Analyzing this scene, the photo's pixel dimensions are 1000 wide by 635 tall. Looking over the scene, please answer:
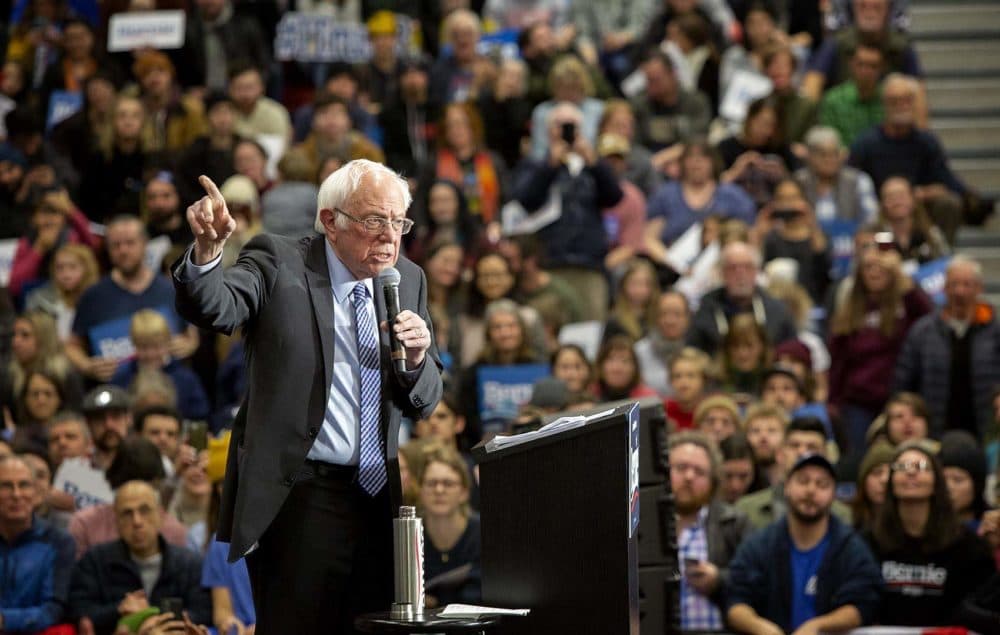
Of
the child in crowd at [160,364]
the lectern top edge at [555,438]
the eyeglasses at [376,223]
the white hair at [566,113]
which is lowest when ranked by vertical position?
the lectern top edge at [555,438]

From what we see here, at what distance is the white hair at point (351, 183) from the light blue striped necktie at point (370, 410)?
0.28 m

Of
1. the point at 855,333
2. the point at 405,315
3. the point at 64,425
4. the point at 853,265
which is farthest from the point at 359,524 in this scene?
the point at 853,265

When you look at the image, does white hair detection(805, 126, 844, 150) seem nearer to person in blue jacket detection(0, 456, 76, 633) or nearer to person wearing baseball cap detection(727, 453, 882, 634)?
person wearing baseball cap detection(727, 453, 882, 634)

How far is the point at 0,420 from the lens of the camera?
414 inches

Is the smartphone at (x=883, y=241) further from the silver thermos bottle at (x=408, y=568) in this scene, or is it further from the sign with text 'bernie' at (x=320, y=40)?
the silver thermos bottle at (x=408, y=568)

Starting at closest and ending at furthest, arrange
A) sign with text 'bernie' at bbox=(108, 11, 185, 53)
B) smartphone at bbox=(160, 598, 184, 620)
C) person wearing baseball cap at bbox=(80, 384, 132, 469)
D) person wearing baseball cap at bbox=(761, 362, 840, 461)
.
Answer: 1. smartphone at bbox=(160, 598, 184, 620)
2. person wearing baseball cap at bbox=(80, 384, 132, 469)
3. person wearing baseball cap at bbox=(761, 362, 840, 461)
4. sign with text 'bernie' at bbox=(108, 11, 185, 53)

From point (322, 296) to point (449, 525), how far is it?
12.7 feet

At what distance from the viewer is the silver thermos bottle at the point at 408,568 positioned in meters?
4.46

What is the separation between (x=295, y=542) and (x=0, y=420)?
20.4ft

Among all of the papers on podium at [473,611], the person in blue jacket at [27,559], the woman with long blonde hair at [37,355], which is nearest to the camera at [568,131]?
the woman with long blonde hair at [37,355]

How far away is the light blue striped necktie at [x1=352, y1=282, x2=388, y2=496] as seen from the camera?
475 centimetres

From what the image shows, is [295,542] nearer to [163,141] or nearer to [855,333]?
[855,333]

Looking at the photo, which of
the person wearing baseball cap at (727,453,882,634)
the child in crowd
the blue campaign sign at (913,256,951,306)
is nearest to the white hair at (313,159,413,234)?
the person wearing baseball cap at (727,453,882,634)

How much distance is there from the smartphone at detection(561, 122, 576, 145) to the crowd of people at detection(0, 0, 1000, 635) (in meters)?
0.03
